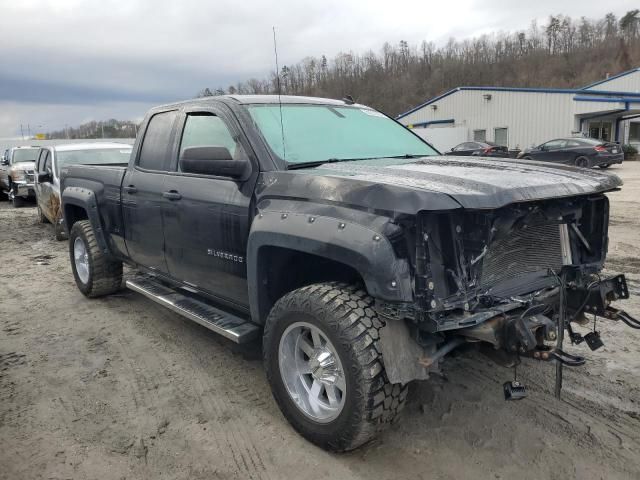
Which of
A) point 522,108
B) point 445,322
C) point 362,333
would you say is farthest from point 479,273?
point 522,108

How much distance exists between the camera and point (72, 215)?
20.7ft

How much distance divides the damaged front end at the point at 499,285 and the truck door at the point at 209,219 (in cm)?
126

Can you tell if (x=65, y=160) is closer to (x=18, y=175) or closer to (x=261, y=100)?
(x=261, y=100)

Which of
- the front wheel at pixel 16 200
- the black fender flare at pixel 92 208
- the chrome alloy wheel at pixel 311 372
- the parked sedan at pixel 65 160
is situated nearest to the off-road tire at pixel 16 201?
the front wheel at pixel 16 200

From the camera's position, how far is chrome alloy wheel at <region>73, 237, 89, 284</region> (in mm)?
5967

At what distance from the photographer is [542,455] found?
9.50ft

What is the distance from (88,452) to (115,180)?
8.86 feet

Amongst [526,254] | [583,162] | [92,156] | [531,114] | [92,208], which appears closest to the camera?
[526,254]

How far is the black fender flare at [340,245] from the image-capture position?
2.49 metres

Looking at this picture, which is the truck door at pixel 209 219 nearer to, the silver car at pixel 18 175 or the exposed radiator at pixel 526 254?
the exposed radiator at pixel 526 254

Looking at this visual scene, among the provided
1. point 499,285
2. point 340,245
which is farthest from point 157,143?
Answer: point 499,285

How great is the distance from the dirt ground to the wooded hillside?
5204 centimetres

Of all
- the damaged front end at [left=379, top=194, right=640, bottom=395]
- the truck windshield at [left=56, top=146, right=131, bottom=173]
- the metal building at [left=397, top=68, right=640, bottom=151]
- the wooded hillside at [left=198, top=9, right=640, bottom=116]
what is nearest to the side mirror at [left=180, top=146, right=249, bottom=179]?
the damaged front end at [left=379, top=194, right=640, bottom=395]

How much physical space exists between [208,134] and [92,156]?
6701 mm
